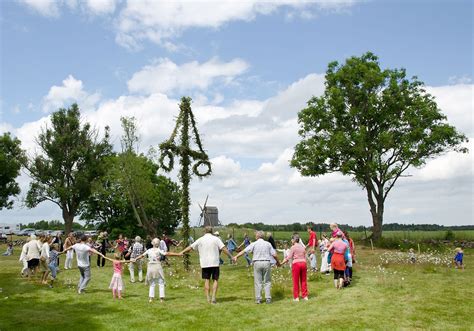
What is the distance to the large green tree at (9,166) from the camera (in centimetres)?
5219

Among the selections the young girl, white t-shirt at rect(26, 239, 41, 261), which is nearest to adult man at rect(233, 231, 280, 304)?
the young girl

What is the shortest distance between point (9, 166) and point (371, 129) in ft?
134

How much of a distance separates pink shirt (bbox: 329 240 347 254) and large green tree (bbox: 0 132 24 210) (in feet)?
155

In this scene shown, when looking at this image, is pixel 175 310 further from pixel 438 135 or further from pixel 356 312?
pixel 438 135

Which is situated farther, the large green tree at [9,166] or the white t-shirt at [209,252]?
the large green tree at [9,166]

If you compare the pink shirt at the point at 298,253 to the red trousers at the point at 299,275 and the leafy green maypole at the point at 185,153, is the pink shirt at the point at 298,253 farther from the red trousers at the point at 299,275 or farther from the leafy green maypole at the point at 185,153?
the leafy green maypole at the point at 185,153

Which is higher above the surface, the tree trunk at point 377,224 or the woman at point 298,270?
the tree trunk at point 377,224

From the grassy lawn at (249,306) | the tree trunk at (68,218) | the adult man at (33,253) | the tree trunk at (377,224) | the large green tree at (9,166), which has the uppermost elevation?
the large green tree at (9,166)

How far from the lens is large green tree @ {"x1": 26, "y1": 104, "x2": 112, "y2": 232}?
55656mm

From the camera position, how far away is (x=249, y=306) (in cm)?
1284

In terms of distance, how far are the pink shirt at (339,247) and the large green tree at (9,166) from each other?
47187mm

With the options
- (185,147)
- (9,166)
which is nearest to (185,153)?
(185,147)

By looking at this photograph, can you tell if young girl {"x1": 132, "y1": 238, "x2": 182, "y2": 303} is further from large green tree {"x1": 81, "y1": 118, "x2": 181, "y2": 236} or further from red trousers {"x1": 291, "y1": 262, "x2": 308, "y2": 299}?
large green tree {"x1": 81, "y1": 118, "x2": 181, "y2": 236}

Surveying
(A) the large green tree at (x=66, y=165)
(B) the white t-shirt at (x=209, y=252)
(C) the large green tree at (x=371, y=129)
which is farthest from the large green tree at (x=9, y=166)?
(B) the white t-shirt at (x=209, y=252)
